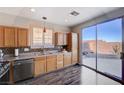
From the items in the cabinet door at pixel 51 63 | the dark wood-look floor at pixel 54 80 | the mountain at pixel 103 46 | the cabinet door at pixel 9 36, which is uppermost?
the cabinet door at pixel 9 36

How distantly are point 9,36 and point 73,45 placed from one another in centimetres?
350

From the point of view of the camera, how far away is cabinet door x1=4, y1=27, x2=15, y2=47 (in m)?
3.76

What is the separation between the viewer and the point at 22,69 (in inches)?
150

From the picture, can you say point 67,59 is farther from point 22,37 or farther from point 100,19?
point 22,37

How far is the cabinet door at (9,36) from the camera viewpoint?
3.76m

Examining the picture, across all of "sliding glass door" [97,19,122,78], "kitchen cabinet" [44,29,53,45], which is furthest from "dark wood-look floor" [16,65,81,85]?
"kitchen cabinet" [44,29,53,45]

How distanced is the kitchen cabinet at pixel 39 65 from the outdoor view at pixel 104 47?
238 centimetres

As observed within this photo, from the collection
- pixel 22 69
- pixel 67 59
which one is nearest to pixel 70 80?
pixel 22 69

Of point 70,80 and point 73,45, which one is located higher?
point 73,45

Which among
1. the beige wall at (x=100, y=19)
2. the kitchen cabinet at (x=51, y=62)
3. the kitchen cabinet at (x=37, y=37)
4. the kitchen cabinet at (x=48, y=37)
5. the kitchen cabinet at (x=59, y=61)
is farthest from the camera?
the kitchen cabinet at (x=48, y=37)

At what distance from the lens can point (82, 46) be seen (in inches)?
262

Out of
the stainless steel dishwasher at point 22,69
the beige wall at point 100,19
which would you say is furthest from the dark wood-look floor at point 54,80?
the beige wall at point 100,19

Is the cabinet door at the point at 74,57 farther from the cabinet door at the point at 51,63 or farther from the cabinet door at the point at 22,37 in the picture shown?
the cabinet door at the point at 22,37
